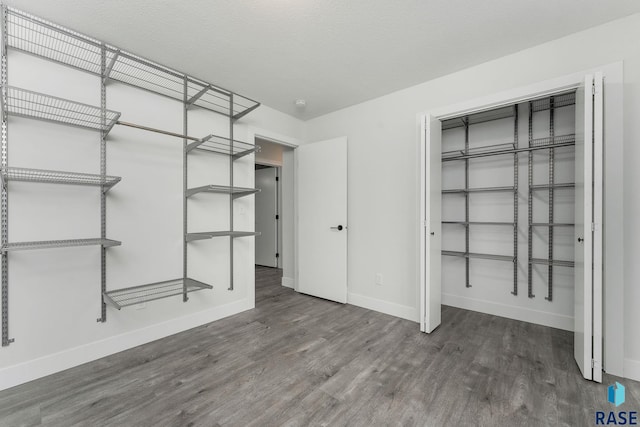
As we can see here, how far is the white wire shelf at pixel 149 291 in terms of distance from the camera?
7.33 feet

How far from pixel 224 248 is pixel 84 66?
1.96 m

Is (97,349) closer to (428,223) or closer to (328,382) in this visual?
(328,382)

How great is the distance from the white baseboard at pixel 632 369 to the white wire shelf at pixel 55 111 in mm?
3929

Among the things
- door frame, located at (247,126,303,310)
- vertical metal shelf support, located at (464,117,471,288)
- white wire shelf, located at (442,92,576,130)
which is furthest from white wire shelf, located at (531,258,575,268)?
door frame, located at (247,126,303,310)

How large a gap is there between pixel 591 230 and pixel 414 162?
154cm

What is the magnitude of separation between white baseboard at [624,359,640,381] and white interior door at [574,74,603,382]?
0.94 ft

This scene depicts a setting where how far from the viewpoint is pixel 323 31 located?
82.0 inches

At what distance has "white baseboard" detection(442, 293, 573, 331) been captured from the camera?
8.75 ft

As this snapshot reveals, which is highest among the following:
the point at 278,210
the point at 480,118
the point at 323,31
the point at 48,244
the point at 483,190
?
the point at 323,31

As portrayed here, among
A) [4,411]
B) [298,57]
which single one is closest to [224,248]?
[4,411]

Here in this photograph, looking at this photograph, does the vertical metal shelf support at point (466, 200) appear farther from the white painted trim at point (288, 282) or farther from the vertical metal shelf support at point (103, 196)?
the vertical metal shelf support at point (103, 196)

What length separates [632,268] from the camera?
192cm

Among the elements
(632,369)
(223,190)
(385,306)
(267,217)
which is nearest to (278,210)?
(267,217)

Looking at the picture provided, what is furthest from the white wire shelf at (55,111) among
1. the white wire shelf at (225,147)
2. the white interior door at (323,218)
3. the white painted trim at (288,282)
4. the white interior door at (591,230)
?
the white interior door at (591,230)
